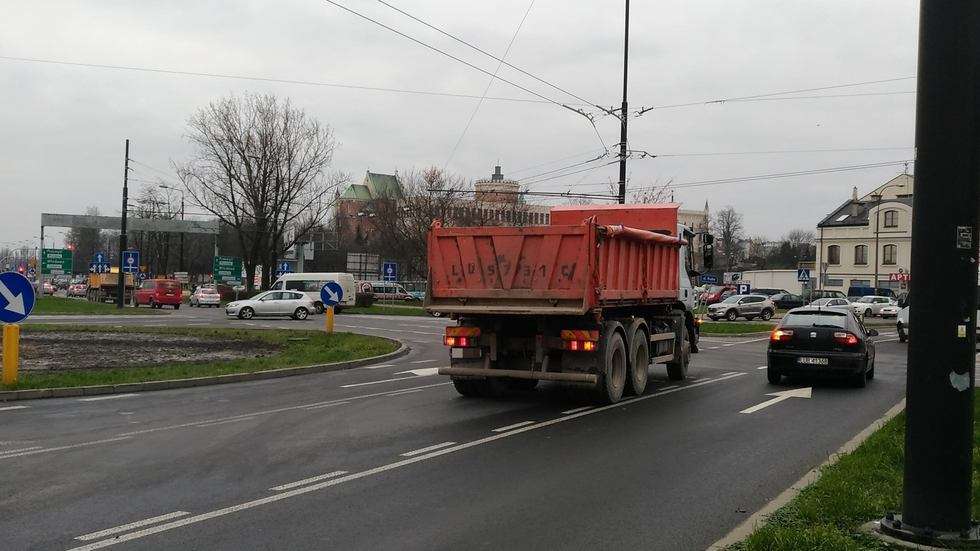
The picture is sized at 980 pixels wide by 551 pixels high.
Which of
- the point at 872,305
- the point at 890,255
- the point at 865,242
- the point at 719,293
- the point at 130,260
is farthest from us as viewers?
the point at 865,242

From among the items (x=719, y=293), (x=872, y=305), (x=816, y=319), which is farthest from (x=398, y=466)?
(x=719, y=293)

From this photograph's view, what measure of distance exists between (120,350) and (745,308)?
127 ft

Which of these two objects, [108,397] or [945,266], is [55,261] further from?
[945,266]

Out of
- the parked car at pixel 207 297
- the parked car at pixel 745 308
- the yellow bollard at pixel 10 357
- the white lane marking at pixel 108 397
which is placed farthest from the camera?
the parked car at pixel 207 297

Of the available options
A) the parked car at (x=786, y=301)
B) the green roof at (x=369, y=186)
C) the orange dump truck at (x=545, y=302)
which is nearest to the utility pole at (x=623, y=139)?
the orange dump truck at (x=545, y=302)

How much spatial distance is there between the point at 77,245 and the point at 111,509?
119 meters

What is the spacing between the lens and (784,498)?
6527mm

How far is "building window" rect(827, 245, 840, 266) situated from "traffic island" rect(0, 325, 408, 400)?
220 feet

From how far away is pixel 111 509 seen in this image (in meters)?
6.23

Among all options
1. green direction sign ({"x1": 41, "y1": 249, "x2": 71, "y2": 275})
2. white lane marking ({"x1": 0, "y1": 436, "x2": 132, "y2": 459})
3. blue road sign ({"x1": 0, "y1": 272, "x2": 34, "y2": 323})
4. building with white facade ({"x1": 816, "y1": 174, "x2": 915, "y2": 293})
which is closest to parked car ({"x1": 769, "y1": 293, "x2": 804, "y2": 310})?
building with white facade ({"x1": 816, "y1": 174, "x2": 915, "y2": 293})

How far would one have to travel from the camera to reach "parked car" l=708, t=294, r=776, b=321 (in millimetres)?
50275

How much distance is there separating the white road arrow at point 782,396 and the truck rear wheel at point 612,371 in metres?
1.84

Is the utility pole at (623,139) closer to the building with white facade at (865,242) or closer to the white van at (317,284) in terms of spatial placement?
the white van at (317,284)

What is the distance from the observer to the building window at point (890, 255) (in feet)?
256
